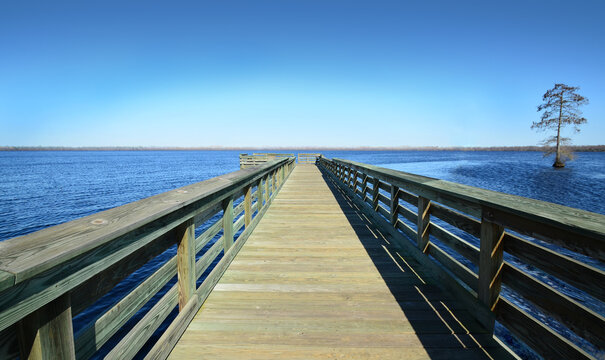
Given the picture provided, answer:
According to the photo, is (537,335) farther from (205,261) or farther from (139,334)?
(205,261)

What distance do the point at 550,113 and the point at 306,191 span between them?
131ft

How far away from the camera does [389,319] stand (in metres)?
2.50

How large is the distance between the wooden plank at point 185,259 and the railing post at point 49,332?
1072 mm

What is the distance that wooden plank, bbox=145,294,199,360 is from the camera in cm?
192

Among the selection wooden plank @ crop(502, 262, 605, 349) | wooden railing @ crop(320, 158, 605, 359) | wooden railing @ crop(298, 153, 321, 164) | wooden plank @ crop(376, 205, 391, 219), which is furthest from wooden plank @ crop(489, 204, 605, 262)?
wooden railing @ crop(298, 153, 321, 164)

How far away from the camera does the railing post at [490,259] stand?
2.28m

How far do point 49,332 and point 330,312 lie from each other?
6.68 ft

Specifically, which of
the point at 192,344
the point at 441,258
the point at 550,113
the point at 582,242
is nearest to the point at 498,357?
the point at 582,242

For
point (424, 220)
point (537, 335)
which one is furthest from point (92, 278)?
point (424, 220)

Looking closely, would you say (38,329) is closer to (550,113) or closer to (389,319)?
(389,319)

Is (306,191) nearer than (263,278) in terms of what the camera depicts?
No

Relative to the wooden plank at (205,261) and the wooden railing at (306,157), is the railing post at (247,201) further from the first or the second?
the wooden railing at (306,157)

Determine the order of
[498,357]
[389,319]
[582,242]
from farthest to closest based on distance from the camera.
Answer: [389,319] < [498,357] < [582,242]

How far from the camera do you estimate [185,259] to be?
7.48 feet
